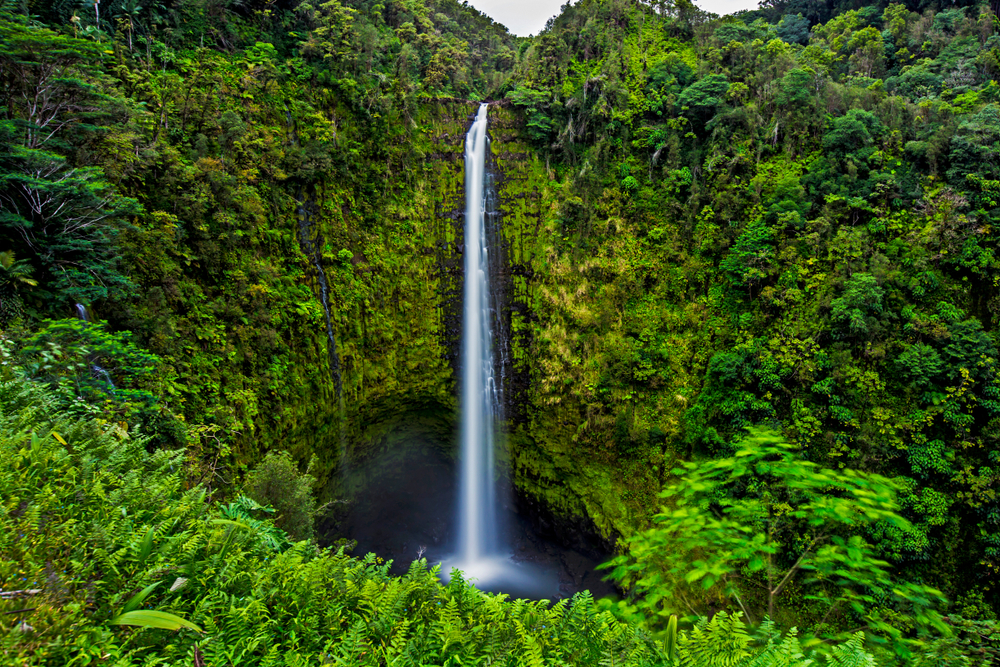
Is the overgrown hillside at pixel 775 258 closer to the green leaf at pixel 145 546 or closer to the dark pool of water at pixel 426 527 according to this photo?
the dark pool of water at pixel 426 527

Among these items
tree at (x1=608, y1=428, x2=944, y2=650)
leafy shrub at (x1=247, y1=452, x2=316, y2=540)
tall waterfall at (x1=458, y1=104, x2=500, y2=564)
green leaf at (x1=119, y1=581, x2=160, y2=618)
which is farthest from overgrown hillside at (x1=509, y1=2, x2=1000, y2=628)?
green leaf at (x1=119, y1=581, x2=160, y2=618)

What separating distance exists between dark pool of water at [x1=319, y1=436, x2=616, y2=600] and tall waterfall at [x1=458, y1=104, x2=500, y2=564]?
2.27ft

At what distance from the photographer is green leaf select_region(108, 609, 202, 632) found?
1.96 meters

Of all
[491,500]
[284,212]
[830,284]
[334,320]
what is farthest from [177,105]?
[830,284]

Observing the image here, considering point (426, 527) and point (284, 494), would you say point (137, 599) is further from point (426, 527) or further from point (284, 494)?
point (426, 527)

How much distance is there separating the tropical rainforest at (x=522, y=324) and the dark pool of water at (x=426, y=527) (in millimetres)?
1127

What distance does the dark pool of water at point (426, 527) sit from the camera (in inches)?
529

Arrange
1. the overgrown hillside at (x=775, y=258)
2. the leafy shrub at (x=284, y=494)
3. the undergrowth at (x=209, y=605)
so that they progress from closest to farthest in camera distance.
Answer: the undergrowth at (x=209, y=605) < the leafy shrub at (x=284, y=494) < the overgrown hillside at (x=775, y=258)

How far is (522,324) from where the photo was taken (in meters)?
15.8

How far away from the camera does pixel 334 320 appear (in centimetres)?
1338

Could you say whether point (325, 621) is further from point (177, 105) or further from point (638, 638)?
point (177, 105)

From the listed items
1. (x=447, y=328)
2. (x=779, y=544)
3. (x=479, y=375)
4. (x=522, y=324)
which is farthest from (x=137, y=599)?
(x=522, y=324)

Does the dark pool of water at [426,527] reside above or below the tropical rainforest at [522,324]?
below

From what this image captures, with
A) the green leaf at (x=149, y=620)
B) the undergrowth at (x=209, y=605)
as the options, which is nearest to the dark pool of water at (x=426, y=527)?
the undergrowth at (x=209, y=605)
